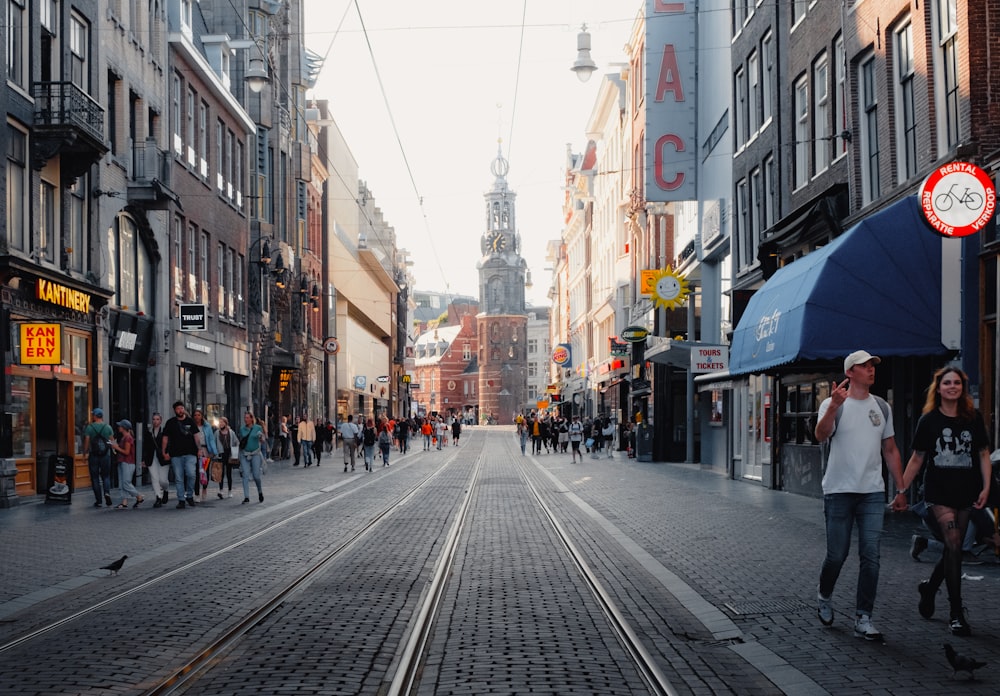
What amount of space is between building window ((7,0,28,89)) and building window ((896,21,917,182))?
14.9m

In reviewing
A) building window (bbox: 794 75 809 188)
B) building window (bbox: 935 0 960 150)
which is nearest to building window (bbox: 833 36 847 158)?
building window (bbox: 794 75 809 188)

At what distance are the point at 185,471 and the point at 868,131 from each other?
1240 centimetres

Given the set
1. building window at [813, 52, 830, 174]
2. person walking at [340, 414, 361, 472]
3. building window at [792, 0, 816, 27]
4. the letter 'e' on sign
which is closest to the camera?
the letter 'e' on sign

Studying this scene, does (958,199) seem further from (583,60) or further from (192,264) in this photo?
(192,264)

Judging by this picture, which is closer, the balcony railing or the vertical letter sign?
the balcony railing

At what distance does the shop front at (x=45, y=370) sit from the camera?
72.3 ft

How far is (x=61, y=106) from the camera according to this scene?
2350 centimetres

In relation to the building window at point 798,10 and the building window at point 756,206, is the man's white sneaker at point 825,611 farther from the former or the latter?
the building window at point 756,206

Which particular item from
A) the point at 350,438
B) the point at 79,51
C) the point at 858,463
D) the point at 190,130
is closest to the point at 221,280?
the point at 190,130

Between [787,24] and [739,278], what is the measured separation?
6.49 m

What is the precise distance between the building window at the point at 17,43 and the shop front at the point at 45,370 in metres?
3.55

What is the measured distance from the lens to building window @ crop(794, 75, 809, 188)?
24.2m

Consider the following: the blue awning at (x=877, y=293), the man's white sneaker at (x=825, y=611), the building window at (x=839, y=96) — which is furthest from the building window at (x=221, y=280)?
the man's white sneaker at (x=825, y=611)

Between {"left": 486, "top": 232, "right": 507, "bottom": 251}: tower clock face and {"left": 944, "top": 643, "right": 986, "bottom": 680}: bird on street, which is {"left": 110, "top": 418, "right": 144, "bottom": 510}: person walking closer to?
{"left": 944, "top": 643, "right": 986, "bottom": 680}: bird on street
